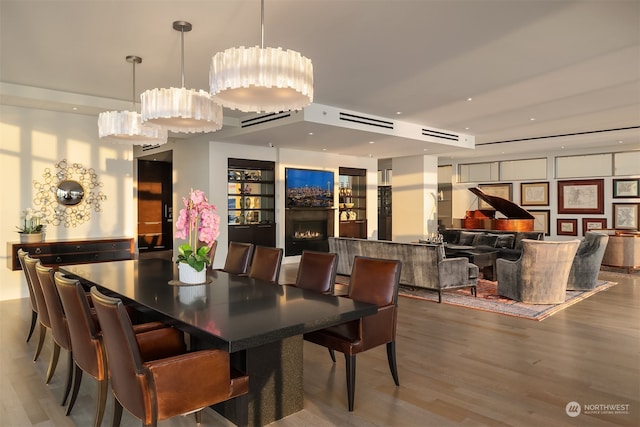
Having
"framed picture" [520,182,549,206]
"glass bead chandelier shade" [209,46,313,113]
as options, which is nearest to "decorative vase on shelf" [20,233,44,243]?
"glass bead chandelier shade" [209,46,313,113]

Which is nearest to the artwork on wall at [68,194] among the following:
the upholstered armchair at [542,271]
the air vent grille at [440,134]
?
the air vent grille at [440,134]

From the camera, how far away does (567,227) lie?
436 inches

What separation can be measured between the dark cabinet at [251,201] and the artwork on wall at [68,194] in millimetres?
2734

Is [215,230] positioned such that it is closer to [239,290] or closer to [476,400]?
[239,290]

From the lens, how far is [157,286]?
3.07 metres

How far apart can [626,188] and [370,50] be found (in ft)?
29.5

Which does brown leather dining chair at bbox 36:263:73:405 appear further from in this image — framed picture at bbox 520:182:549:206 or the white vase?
framed picture at bbox 520:182:549:206

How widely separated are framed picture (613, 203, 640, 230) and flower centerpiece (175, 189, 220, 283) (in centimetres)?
1063

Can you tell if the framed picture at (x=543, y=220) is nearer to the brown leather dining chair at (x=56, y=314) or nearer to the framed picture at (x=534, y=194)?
the framed picture at (x=534, y=194)

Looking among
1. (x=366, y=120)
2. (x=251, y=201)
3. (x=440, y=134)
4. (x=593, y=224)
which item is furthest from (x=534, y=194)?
(x=251, y=201)

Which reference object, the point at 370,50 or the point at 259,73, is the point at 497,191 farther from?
the point at 259,73

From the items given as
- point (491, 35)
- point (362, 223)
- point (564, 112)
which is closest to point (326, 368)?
point (491, 35)

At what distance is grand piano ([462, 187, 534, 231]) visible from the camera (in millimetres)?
8422

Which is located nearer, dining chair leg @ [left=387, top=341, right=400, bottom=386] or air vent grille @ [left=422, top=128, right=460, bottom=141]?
dining chair leg @ [left=387, top=341, right=400, bottom=386]
